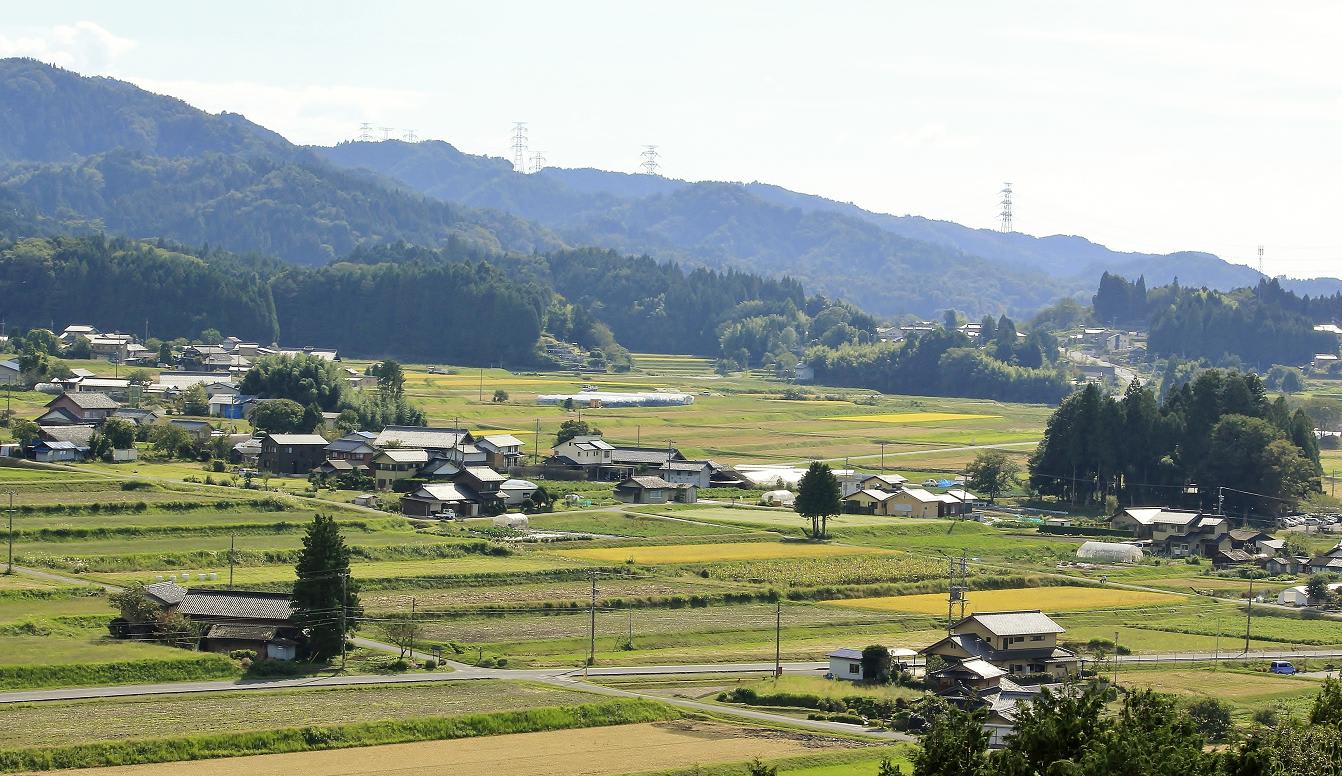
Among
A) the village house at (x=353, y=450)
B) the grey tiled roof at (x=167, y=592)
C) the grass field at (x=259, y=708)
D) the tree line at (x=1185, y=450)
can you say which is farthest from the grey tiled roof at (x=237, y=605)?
the tree line at (x=1185, y=450)

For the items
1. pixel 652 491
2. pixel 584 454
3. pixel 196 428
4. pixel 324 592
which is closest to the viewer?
pixel 324 592

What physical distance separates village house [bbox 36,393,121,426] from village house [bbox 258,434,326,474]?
6692 millimetres

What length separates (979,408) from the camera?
377ft

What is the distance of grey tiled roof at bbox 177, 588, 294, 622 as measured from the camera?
33.2 metres

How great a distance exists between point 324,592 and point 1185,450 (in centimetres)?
4067

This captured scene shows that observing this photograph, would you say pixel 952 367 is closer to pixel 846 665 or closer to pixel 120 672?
pixel 846 665

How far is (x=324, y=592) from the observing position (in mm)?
33125

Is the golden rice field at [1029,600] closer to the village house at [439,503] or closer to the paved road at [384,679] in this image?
the paved road at [384,679]

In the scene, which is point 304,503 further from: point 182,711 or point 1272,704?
point 1272,704

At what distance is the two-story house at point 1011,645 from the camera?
33.6 m

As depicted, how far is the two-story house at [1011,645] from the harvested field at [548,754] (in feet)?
20.0

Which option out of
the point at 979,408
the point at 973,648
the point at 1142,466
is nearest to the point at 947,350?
the point at 979,408

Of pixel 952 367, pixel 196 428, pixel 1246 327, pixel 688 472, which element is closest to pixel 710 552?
pixel 688 472

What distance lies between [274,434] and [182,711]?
36549mm
